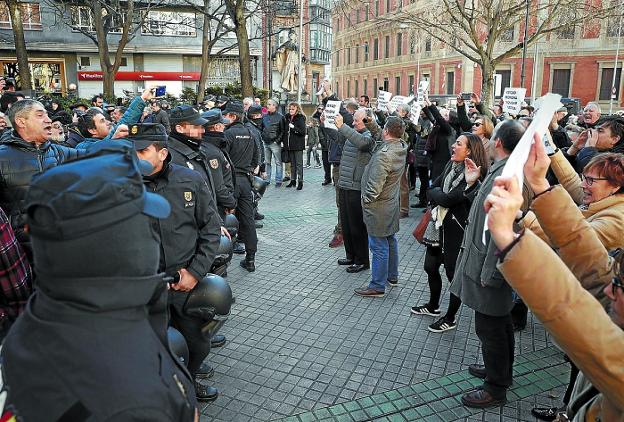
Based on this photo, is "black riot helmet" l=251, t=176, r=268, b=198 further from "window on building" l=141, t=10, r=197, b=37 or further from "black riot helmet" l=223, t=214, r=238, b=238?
"window on building" l=141, t=10, r=197, b=37

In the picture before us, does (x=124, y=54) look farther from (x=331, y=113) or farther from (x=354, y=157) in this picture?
(x=354, y=157)

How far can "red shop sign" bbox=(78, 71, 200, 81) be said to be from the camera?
3694cm

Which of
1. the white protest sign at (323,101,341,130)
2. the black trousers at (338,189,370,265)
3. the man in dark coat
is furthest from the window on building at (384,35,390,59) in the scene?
the man in dark coat

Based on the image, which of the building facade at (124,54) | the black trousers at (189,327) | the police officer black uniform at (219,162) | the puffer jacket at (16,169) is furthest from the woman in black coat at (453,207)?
the building facade at (124,54)

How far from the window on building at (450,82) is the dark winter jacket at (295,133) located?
36.9 m

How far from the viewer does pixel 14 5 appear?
62.3 ft

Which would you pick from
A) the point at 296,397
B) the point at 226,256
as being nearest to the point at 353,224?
the point at 226,256

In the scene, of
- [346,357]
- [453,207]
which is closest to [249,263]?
[346,357]

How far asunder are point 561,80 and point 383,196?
39.5 m

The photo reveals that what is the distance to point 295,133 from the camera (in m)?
12.2

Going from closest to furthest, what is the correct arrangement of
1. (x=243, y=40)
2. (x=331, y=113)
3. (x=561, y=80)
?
(x=331, y=113)
(x=243, y=40)
(x=561, y=80)

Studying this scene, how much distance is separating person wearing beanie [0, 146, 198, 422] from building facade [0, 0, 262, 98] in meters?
35.4

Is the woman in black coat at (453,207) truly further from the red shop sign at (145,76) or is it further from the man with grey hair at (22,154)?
the red shop sign at (145,76)

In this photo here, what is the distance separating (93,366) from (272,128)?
11.3m
